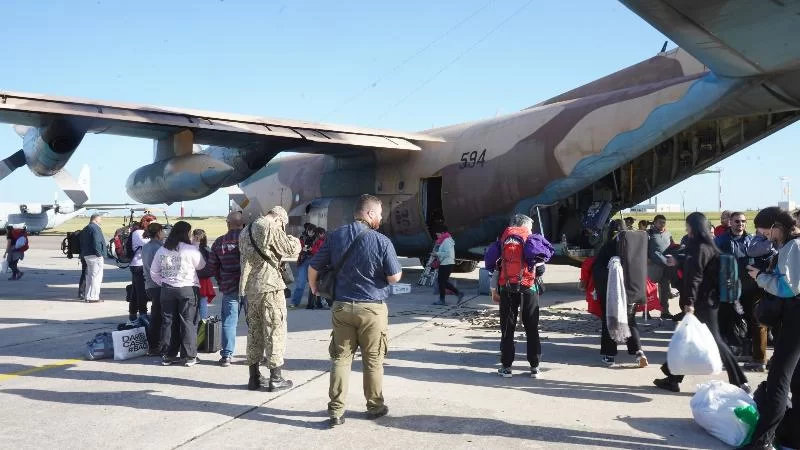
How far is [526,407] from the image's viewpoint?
18.5 feet

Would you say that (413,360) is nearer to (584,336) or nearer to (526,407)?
(526,407)

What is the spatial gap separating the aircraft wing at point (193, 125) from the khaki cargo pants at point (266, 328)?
22.0ft

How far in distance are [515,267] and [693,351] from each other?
75.8 inches

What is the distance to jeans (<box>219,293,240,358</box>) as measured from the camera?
7340 millimetres

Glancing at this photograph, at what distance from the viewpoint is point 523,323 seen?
6.74 meters

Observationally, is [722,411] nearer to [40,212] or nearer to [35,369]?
[35,369]

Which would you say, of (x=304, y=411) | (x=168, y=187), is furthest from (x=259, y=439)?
(x=168, y=187)

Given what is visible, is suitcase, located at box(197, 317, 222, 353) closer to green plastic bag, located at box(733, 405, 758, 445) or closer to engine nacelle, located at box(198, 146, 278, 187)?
green plastic bag, located at box(733, 405, 758, 445)

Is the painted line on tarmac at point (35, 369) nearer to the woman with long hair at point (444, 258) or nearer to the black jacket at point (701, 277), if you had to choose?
the woman with long hair at point (444, 258)

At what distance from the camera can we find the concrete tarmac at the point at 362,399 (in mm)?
4824

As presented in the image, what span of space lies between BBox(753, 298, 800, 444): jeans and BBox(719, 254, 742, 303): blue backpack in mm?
1450

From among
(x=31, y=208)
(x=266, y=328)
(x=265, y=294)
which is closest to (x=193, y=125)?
(x=265, y=294)

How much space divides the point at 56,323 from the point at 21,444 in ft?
20.6

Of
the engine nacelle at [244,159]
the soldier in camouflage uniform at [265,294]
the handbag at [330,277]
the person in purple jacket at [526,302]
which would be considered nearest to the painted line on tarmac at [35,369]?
the soldier in camouflage uniform at [265,294]
